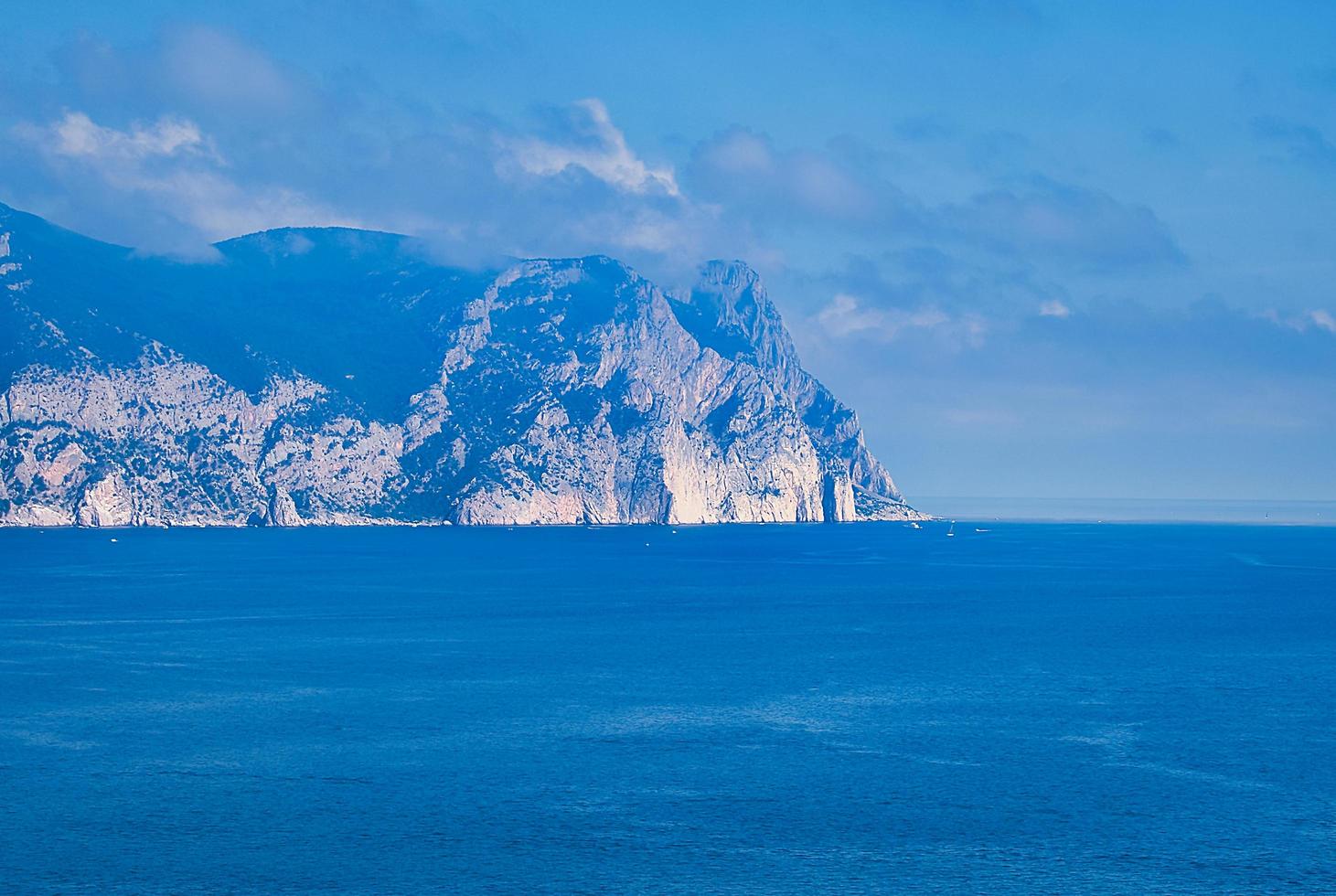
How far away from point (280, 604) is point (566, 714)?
80.9 metres

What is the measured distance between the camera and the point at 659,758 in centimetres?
7325

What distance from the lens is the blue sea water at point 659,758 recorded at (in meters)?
54.5

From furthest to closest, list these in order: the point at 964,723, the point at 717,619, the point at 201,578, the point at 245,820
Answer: the point at 201,578 < the point at 717,619 < the point at 964,723 < the point at 245,820

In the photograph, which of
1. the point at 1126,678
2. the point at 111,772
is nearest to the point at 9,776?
the point at 111,772

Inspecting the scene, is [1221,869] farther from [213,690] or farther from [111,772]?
[213,690]

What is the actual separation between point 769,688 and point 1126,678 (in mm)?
28333

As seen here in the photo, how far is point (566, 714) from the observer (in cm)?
8600

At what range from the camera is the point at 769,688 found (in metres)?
97.3

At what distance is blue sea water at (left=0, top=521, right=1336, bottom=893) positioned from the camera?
54531mm

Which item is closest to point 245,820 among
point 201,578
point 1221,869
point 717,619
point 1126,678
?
point 1221,869

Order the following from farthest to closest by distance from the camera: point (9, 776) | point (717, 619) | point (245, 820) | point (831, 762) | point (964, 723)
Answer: point (717, 619), point (964, 723), point (831, 762), point (9, 776), point (245, 820)

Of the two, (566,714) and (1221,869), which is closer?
(1221,869)

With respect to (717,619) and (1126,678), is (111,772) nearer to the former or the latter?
(1126,678)

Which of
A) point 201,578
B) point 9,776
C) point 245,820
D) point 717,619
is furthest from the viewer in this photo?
point 201,578
